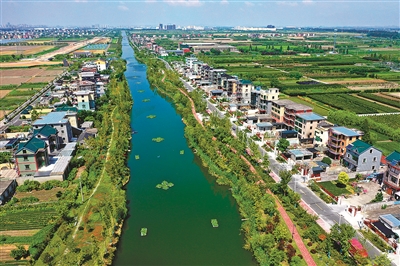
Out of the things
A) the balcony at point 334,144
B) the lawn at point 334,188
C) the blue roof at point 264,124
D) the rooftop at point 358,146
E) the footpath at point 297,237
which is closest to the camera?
the footpath at point 297,237

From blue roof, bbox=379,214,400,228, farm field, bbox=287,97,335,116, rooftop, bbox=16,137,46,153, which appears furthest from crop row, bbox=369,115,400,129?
rooftop, bbox=16,137,46,153

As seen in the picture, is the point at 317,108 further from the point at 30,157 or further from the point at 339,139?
the point at 30,157

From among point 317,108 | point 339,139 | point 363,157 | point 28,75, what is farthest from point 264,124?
point 28,75

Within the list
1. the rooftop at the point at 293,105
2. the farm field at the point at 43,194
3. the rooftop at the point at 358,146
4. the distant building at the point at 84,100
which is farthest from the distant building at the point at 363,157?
the distant building at the point at 84,100

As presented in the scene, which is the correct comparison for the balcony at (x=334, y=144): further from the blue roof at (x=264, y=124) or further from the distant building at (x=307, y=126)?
the blue roof at (x=264, y=124)

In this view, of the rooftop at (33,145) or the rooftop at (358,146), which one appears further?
the rooftop at (358,146)

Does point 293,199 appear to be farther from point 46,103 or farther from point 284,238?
point 46,103
